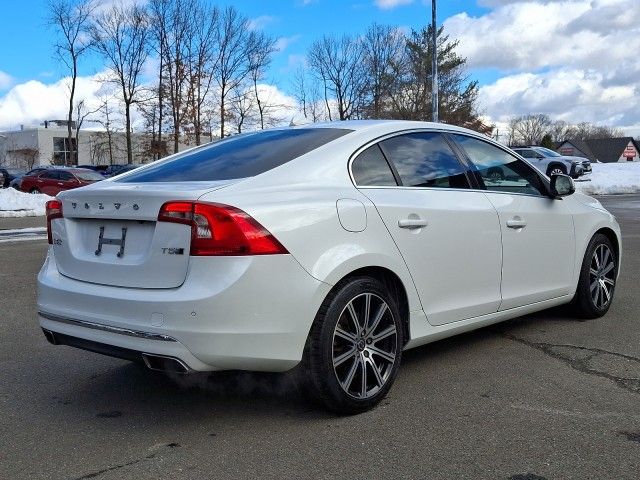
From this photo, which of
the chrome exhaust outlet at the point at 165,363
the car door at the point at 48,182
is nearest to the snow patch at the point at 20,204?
the car door at the point at 48,182

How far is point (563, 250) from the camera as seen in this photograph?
17.0 feet

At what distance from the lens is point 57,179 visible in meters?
27.6

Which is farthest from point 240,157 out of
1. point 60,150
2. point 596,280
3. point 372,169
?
point 60,150

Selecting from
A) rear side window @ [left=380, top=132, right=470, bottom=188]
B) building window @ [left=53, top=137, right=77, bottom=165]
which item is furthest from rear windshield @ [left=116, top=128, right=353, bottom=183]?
building window @ [left=53, top=137, right=77, bottom=165]

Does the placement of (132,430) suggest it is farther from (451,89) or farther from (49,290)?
(451,89)

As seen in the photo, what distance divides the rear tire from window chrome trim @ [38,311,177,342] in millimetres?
3732

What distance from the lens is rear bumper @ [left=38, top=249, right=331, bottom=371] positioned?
3100mm

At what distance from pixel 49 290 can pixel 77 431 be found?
0.78m

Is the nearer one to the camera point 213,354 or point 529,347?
point 213,354

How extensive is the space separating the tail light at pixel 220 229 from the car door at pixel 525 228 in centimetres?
203

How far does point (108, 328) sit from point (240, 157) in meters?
1.25

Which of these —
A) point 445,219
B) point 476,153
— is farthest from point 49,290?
point 476,153

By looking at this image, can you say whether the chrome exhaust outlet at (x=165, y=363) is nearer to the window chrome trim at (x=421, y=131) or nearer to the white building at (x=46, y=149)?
the window chrome trim at (x=421, y=131)

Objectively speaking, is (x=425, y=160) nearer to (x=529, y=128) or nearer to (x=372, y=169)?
(x=372, y=169)
